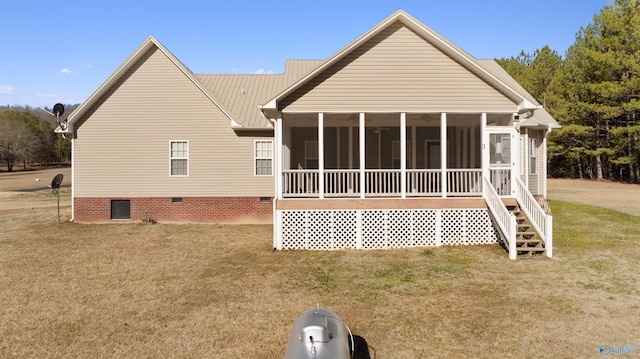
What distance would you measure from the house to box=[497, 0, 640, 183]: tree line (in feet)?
68.8

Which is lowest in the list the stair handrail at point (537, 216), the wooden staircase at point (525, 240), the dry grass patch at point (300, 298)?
the dry grass patch at point (300, 298)

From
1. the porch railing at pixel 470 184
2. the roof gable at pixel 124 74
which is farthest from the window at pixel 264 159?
the porch railing at pixel 470 184

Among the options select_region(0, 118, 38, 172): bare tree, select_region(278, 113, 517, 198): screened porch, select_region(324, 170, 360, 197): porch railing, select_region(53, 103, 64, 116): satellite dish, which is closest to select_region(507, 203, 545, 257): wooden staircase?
select_region(278, 113, 517, 198): screened porch

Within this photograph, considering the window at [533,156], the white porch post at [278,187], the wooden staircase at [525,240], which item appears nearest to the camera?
the wooden staircase at [525,240]

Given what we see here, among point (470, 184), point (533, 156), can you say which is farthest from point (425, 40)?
point (533, 156)

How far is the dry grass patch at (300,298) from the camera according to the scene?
6281mm

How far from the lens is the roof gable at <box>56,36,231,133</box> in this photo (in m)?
17.5

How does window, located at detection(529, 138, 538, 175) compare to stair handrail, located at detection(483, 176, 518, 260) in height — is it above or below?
above

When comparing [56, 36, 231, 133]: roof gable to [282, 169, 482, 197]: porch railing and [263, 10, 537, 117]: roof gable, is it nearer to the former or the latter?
[263, 10, 537, 117]: roof gable

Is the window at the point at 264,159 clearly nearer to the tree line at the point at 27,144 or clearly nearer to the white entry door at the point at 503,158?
the white entry door at the point at 503,158

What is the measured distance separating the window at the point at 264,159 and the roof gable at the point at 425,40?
5.26 metres

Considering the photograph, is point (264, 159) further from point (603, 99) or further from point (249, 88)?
point (603, 99)

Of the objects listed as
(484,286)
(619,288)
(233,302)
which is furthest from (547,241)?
(233,302)

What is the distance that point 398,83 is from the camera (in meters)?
13.1
